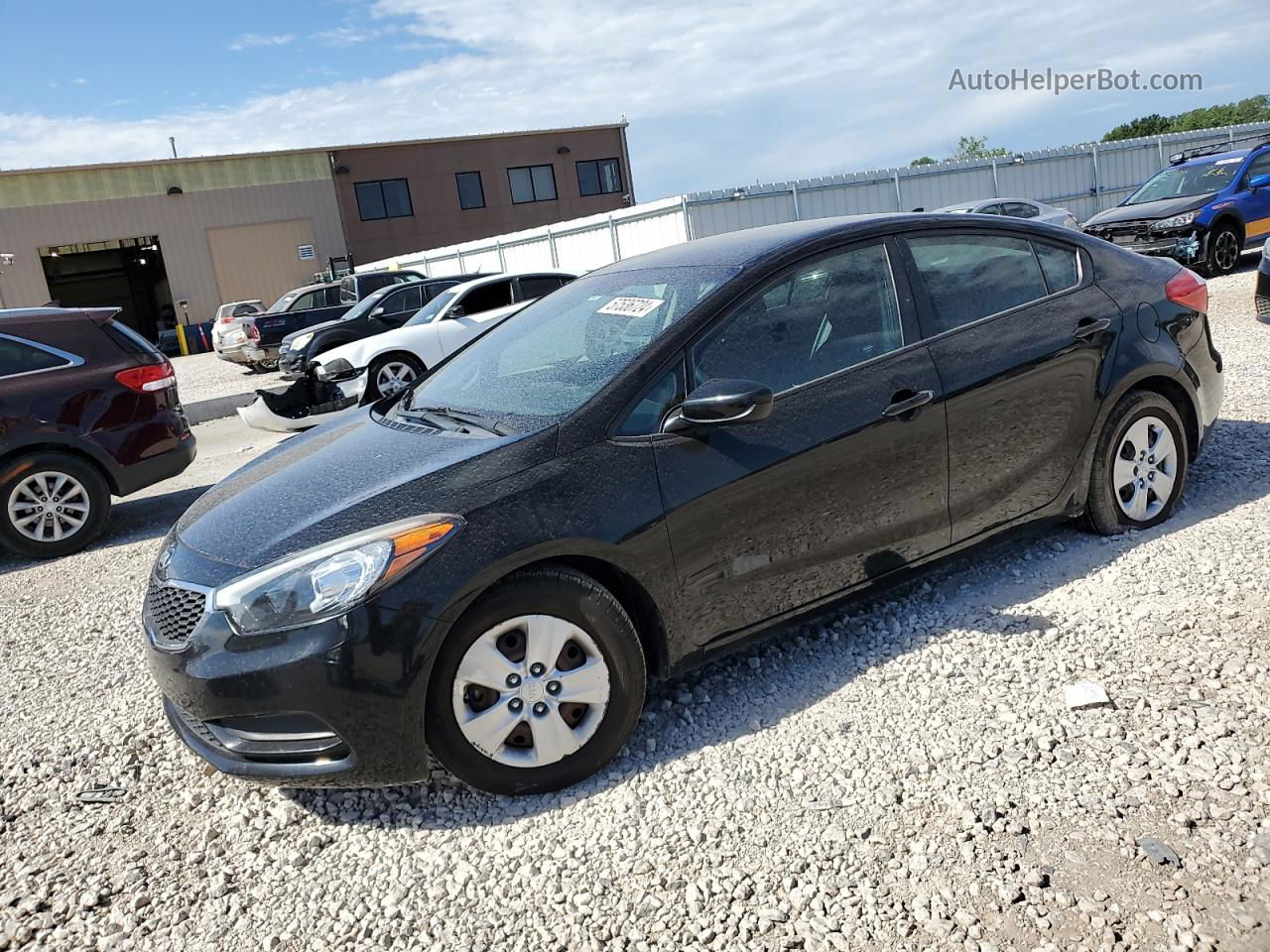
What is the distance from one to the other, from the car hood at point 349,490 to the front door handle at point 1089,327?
2.37 metres

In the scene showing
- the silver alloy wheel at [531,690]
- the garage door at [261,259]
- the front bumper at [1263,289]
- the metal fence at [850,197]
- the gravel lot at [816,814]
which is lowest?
the gravel lot at [816,814]

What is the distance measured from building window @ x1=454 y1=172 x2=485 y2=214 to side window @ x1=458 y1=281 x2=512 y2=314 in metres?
32.4

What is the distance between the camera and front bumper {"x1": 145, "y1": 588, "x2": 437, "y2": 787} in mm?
2777

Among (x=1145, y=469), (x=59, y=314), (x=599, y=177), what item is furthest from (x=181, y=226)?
(x=1145, y=469)

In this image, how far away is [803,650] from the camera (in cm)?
385

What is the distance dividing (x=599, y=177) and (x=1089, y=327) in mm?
45734

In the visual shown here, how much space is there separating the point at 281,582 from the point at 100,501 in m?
5.02

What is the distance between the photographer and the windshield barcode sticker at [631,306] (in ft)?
12.1

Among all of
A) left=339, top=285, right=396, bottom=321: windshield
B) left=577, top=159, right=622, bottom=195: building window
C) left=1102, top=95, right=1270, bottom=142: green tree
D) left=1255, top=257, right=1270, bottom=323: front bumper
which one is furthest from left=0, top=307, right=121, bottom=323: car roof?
left=1102, top=95, right=1270, bottom=142: green tree

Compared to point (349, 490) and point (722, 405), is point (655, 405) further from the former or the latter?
point (349, 490)

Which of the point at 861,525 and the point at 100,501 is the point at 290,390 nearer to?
the point at 100,501

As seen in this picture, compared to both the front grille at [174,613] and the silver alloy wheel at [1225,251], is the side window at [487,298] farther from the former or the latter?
the front grille at [174,613]

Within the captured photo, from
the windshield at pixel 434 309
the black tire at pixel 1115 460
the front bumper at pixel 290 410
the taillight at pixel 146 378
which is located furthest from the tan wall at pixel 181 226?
the black tire at pixel 1115 460

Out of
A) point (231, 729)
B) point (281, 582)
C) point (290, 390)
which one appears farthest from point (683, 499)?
point (290, 390)
